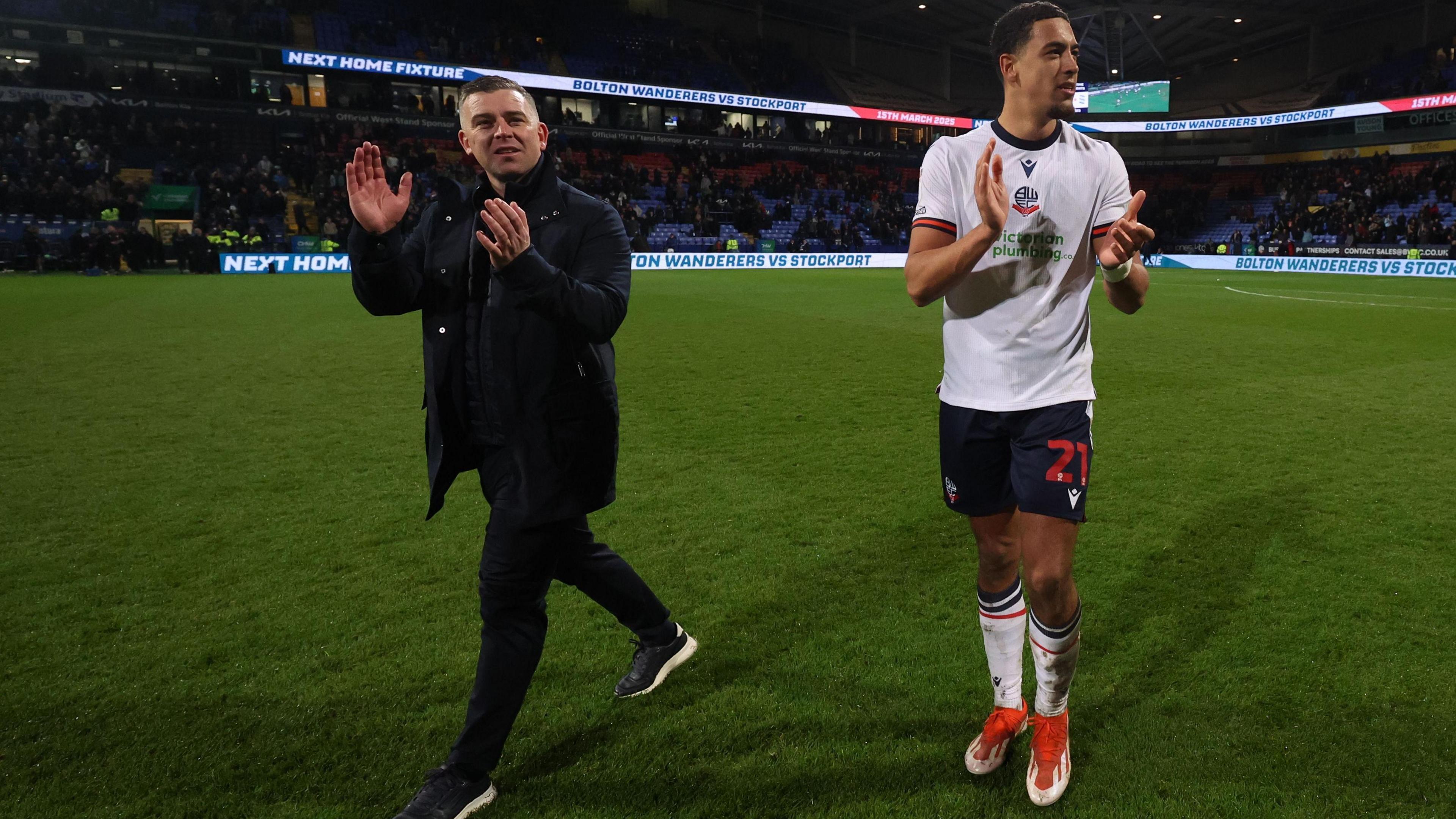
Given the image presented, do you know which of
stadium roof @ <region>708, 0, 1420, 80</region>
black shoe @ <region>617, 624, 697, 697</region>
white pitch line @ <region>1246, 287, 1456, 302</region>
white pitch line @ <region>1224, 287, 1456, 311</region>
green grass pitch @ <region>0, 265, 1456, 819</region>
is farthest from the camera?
stadium roof @ <region>708, 0, 1420, 80</region>

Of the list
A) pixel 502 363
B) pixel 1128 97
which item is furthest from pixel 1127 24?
pixel 502 363

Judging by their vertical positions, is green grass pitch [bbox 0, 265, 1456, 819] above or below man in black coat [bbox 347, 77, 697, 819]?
below

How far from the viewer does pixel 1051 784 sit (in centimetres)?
265

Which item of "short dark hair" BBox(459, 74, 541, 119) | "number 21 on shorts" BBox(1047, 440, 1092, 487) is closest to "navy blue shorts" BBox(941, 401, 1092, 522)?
"number 21 on shorts" BBox(1047, 440, 1092, 487)

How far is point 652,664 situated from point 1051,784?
4.73 ft

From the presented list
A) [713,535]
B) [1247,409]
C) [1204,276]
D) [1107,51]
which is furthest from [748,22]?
[713,535]

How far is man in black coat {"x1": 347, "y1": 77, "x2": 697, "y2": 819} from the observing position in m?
2.51

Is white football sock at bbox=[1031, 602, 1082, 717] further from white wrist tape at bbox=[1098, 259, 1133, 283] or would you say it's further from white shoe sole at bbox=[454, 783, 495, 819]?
white shoe sole at bbox=[454, 783, 495, 819]

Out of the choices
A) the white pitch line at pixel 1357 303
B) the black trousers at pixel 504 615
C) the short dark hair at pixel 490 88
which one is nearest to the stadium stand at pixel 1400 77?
the white pitch line at pixel 1357 303

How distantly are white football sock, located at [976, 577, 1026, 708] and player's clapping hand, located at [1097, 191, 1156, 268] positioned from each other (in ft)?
3.58

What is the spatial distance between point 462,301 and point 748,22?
5186cm

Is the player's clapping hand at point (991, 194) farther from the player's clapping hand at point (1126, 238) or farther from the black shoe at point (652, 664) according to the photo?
the black shoe at point (652, 664)

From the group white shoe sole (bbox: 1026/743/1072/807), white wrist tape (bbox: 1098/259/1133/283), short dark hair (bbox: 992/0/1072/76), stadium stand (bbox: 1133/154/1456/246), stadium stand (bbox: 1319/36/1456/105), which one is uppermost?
stadium stand (bbox: 1319/36/1456/105)

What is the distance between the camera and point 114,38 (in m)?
35.5
